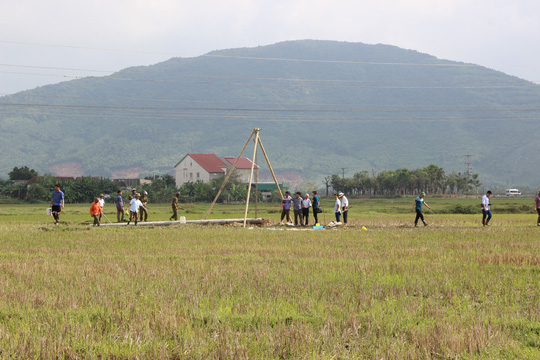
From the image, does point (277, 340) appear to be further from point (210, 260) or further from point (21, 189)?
point (21, 189)

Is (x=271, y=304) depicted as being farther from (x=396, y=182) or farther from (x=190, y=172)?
(x=396, y=182)

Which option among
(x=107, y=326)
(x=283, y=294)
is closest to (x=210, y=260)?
(x=283, y=294)

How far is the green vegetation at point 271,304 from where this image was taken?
23.9 feet

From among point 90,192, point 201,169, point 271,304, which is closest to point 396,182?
point 201,169

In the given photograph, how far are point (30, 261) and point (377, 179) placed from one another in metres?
148

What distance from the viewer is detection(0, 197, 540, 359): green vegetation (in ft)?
23.9

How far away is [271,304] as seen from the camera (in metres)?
9.56

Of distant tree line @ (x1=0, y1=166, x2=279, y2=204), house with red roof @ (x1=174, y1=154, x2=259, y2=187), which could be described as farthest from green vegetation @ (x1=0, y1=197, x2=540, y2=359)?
house with red roof @ (x1=174, y1=154, x2=259, y2=187)

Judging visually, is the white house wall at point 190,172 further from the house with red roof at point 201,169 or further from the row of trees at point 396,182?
the row of trees at point 396,182

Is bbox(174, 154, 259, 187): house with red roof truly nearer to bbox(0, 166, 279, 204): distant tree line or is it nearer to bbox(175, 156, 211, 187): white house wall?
bbox(175, 156, 211, 187): white house wall

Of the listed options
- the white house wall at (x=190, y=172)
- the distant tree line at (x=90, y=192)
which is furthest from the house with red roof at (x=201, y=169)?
the distant tree line at (x=90, y=192)

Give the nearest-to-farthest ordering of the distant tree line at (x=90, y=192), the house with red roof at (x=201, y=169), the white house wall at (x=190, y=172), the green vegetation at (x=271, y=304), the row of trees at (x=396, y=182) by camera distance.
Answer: the green vegetation at (x=271, y=304) → the distant tree line at (x=90, y=192) → the house with red roof at (x=201, y=169) → the white house wall at (x=190, y=172) → the row of trees at (x=396, y=182)

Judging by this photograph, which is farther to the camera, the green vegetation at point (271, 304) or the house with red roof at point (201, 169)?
the house with red roof at point (201, 169)

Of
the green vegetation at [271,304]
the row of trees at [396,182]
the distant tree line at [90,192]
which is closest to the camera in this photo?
the green vegetation at [271,304]
